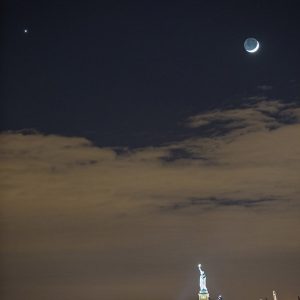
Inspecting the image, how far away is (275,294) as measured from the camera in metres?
149

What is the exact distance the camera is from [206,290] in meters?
127

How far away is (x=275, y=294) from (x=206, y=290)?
3189 centimetres

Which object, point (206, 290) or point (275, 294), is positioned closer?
point (206, 290)
